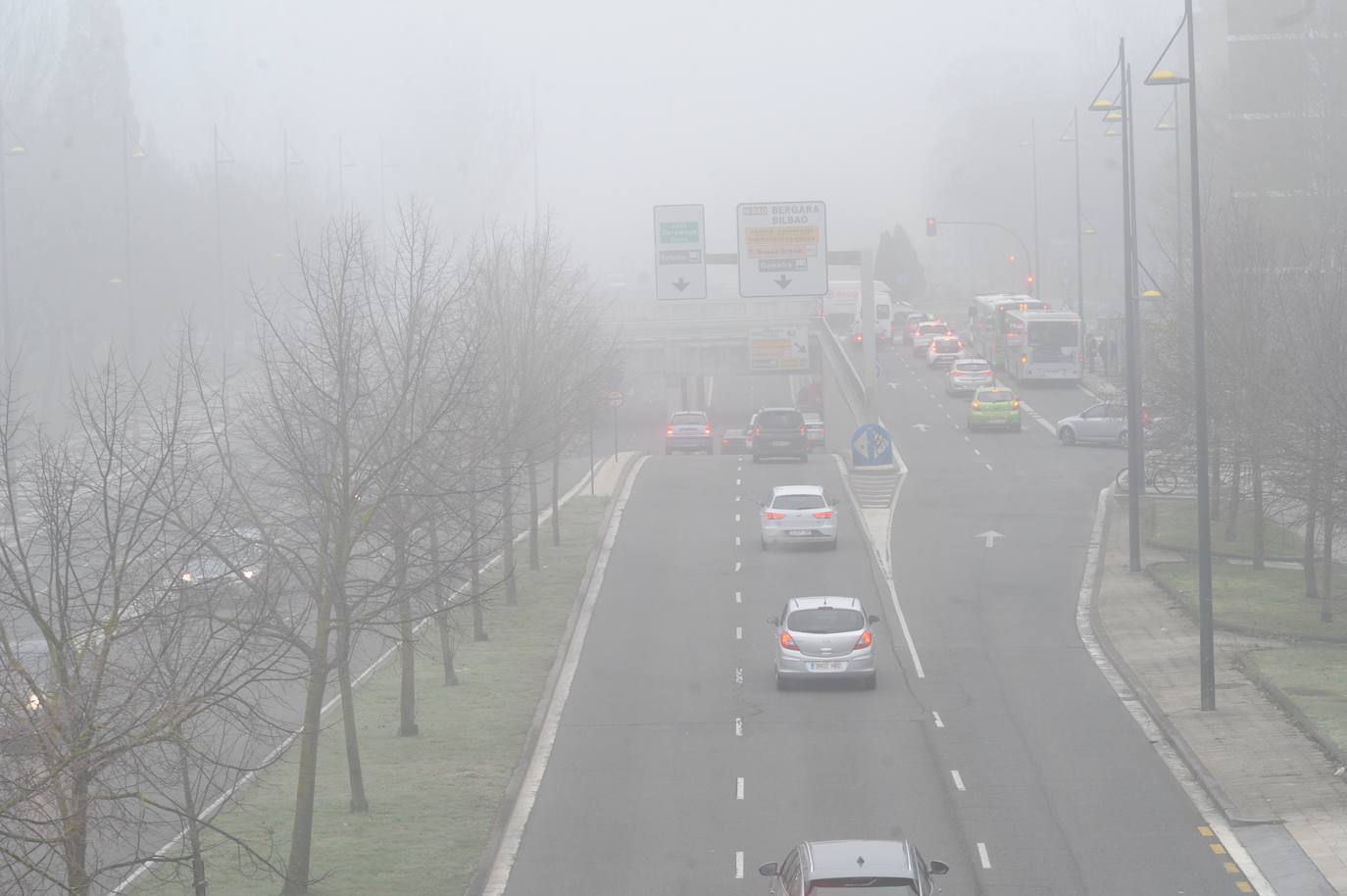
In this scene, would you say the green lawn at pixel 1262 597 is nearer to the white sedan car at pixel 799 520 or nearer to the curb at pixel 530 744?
the white sedan car at pixel 799 520

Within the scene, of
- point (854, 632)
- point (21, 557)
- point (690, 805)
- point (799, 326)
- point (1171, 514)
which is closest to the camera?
point (21, 557)

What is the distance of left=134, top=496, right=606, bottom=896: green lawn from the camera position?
16.0m

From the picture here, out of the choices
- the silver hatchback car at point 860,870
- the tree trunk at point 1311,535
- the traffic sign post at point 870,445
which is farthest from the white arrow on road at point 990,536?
the silver hatchback car at point 860,870

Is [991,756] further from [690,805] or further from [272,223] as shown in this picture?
[272,223]

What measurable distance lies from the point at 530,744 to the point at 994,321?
59.3m

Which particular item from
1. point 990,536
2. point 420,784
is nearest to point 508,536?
point 420,784

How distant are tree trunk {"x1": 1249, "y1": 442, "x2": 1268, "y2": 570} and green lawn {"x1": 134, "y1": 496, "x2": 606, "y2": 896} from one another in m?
13.2

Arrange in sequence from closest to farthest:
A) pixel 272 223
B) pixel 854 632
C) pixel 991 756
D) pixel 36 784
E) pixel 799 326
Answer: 1. pixel 36 784
2. pixel 991 756
3. pixel 854 632
4. pixel 799 326
5. pixel 272 223

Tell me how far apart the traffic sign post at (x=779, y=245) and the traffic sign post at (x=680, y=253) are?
125 centimetres

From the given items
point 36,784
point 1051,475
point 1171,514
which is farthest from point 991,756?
point 1051,475

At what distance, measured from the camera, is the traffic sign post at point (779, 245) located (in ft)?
154

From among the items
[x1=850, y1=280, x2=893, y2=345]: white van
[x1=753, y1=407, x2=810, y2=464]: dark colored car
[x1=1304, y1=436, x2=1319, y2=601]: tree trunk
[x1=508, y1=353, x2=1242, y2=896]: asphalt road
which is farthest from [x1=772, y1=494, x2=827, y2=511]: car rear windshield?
[x1=850, y1=280, x2=893, y2=345]: white van

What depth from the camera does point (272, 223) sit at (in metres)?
105

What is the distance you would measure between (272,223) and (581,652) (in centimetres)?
8329
